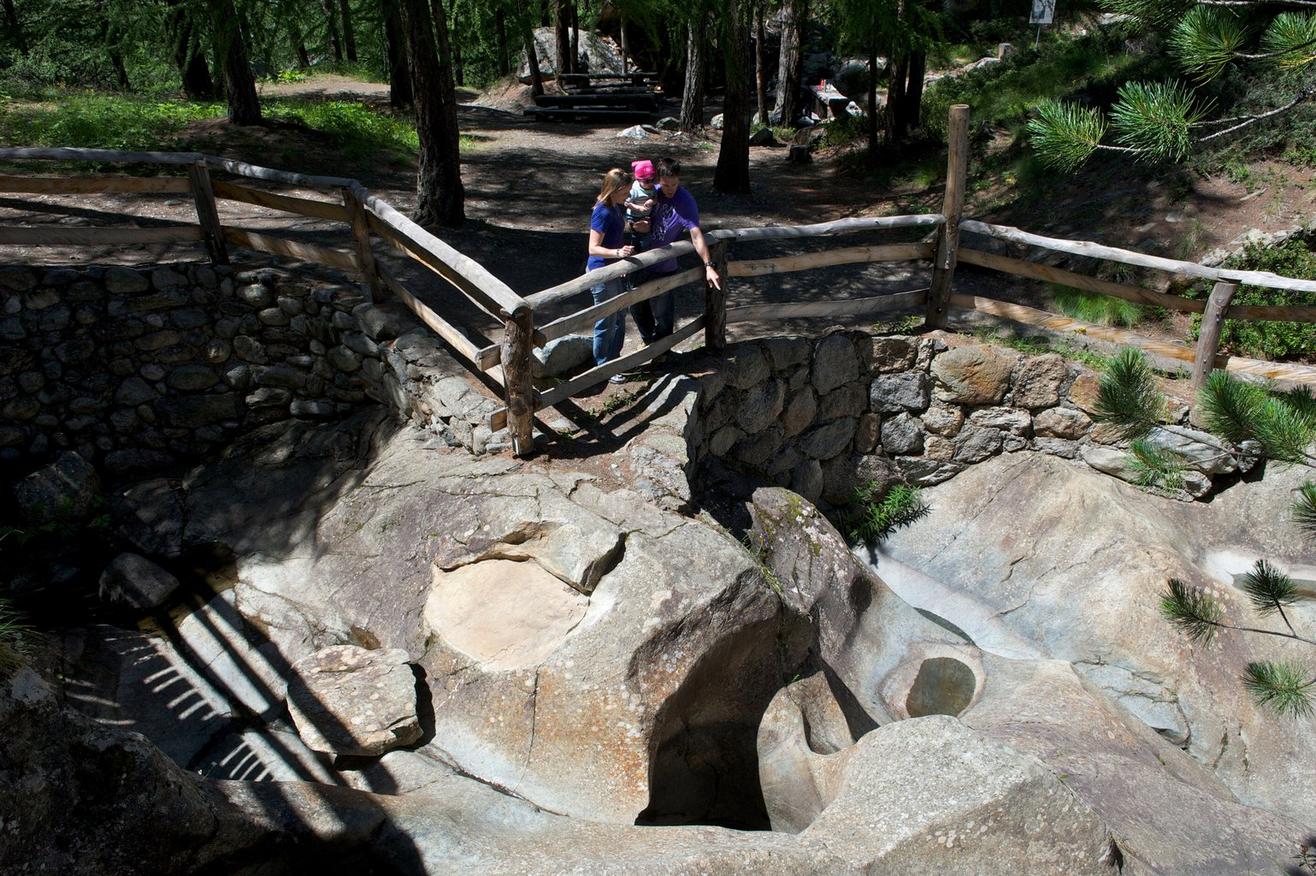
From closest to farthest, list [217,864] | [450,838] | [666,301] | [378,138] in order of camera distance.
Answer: [217,864], [450,838], [666,301], [378,138]

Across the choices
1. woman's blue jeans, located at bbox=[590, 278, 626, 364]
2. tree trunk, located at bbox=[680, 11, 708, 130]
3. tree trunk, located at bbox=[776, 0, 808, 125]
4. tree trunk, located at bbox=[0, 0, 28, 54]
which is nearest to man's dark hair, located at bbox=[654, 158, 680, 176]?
woman's blue jeans, located at bbox=[590, 278, 626, 364]

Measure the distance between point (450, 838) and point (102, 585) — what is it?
373 centimetres

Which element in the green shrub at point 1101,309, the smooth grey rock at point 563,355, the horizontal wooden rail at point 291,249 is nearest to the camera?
the smooth grey rock at point 563,355

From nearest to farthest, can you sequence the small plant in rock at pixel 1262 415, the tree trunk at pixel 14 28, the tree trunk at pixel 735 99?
the small plant in rock at pixel 1262 415 → the tree trunk at pixel 735 99 → the tree trunk at pixel 14 28

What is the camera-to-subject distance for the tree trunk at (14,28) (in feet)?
62.2

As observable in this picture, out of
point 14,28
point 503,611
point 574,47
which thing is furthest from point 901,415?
point 14,28

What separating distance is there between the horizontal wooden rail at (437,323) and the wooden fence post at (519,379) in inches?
9.4

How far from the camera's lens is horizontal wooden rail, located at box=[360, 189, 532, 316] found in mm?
5484

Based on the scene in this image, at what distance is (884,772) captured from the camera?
13.8 feet

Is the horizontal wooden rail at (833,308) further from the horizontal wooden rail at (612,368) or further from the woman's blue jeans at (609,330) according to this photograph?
the woman's blue jeans at (609,330)

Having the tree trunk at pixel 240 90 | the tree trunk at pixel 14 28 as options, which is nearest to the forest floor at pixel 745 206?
the tree trunk at pixel 240 90

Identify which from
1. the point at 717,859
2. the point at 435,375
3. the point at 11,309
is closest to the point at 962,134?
the point at 435,375

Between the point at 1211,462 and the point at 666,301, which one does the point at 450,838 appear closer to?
the point at 666,301

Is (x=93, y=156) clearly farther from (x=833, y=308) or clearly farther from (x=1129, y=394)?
(x=1129, y=394)
